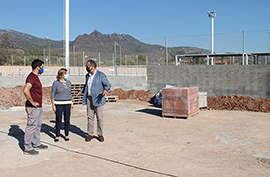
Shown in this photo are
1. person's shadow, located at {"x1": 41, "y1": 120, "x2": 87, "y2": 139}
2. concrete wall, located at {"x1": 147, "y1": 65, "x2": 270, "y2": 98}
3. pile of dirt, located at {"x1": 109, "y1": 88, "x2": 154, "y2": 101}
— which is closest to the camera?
person's shadow, located at {"x1": 41, "y1": 120, "x2": 87, "y2": 139}

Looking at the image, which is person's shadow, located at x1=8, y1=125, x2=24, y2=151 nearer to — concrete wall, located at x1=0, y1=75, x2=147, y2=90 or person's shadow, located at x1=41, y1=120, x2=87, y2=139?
person's shadow, located at x1=41, y1=120, x2=87, y2=139

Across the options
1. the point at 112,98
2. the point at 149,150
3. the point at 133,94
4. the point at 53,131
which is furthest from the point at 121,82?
the point at 149,150

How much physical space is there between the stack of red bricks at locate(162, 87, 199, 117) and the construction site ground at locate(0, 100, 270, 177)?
42cm

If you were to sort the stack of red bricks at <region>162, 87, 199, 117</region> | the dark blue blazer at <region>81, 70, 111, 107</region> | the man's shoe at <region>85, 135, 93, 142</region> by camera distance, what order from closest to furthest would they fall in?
the dark blue blazer at <region>81, 70, 111, 107</region> → the man's shoe at <region>85, 135, 93, 142</region> → the stack of red bricks at <region>162, 87, 199, 117</region>

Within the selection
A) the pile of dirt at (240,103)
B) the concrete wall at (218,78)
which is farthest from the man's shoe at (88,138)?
the concrete wall at (218,78)

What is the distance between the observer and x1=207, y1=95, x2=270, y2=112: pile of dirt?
12.5 meters

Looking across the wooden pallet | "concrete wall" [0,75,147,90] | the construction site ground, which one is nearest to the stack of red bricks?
the construction site ground

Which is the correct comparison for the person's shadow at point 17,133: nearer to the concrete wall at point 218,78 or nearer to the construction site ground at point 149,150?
the construction site ground at point 149,150

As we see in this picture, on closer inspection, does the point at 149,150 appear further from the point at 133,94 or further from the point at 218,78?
the point at 133,94

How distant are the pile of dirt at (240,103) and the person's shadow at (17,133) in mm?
8947

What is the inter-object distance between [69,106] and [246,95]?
10540 mm

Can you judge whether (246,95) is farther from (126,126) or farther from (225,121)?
(126,126)

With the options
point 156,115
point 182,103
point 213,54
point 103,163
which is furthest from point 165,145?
point 213,54

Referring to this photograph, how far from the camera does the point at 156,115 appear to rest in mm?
11406
